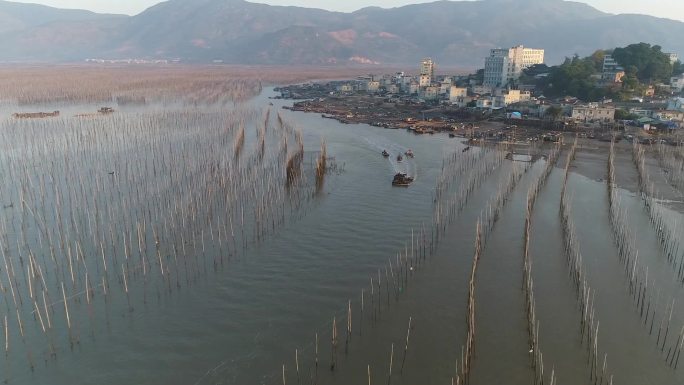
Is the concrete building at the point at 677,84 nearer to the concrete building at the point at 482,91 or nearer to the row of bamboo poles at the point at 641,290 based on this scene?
the concrete building at the point at 482,91

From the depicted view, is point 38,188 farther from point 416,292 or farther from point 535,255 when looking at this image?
point 535,255

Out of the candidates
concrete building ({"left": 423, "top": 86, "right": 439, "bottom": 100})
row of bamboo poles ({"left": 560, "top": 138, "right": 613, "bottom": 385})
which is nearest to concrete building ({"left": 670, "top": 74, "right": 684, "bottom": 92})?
concrete building ({"left": 423, "top": 86, "right": 439, "bottom": 100})

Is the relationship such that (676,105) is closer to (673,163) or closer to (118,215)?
(673,163)

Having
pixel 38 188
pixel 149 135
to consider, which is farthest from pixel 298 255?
pixel 149 135

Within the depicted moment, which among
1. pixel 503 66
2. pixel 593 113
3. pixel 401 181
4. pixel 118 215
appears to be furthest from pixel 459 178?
pixel 503 66

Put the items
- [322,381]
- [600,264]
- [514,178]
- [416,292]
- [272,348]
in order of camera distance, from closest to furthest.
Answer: [322,381]
[272,348]
[416,292]
[600,264]
[514,178]

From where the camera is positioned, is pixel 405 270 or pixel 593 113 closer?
pixel 405 270

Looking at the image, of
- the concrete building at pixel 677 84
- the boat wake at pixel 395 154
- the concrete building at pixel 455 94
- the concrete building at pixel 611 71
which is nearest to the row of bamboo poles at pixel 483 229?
the boat wake at pixel 395 154
